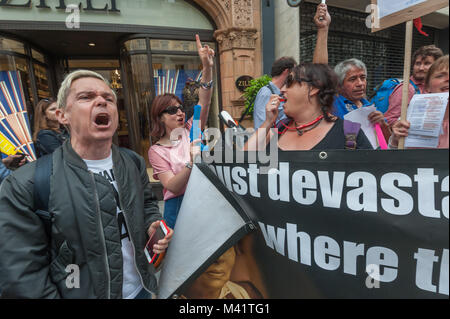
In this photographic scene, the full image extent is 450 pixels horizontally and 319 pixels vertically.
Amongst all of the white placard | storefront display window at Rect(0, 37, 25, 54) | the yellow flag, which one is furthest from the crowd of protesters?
storefront display window at Rect(0, 37, 25, 54)

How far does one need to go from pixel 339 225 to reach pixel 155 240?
95cm

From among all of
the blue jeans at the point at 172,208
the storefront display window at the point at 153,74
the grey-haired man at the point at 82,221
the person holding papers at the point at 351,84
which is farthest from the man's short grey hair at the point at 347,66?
the storefront display window at the point at 153,74

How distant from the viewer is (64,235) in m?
1.16

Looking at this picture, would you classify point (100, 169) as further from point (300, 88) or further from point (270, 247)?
point (300, 88)

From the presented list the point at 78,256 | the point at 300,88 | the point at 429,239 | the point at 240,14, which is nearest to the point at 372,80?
the point at 240,14

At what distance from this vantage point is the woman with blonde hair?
8.49 feet

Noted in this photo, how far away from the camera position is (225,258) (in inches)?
51.1

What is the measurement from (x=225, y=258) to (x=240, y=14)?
19.2 feet

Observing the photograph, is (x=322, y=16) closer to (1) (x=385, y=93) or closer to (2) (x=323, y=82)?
(2) (x=323, y=82)

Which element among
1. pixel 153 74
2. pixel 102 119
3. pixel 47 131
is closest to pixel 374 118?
pixel 102 119

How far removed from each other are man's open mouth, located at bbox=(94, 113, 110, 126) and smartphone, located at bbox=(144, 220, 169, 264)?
0.63m

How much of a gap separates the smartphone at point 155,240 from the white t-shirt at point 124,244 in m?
0.11

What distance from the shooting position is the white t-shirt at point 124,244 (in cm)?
135

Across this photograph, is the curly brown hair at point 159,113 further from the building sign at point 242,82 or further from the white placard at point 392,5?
the building sign at point 242,82
